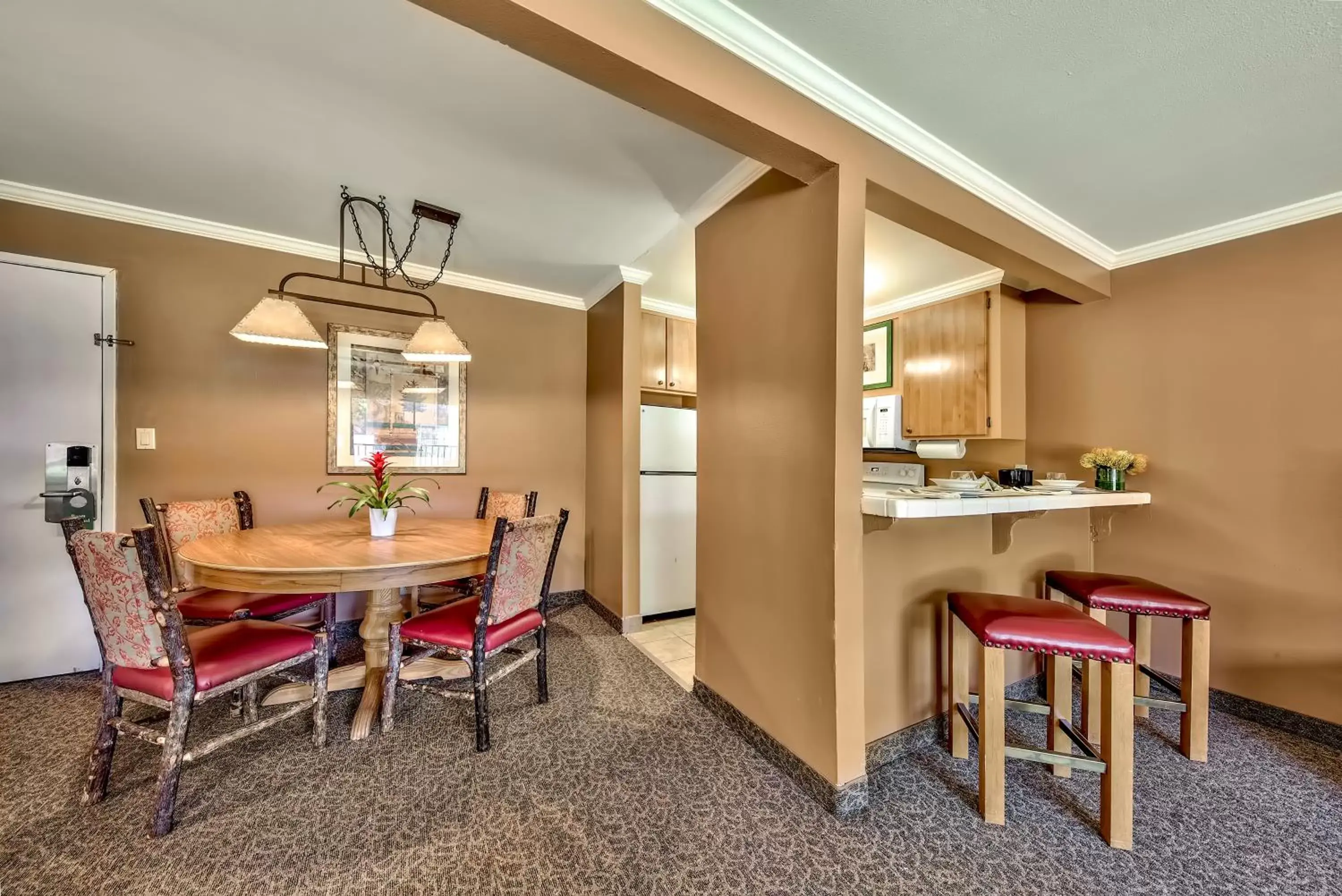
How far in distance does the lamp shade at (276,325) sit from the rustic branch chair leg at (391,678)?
1.31 m

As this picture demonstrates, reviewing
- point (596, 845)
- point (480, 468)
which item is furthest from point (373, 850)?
point (480, 468)

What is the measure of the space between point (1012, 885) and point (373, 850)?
6.01 feet

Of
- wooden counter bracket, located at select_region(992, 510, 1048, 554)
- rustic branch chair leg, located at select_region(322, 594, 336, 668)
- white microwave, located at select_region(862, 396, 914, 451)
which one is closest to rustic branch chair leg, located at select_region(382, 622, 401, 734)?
rustic branch chair leg, located at select_region(322, 594, 336, 668)

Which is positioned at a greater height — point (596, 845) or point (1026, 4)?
point (1026, 4)

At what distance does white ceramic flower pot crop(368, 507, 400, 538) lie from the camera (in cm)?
225

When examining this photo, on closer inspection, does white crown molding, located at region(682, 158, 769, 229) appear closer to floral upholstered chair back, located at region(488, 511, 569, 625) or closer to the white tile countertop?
the white tile countertop

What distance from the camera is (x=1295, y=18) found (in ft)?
4.04

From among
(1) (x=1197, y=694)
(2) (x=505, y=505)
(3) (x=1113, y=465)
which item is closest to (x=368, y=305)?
(2) (x=505, y=505)

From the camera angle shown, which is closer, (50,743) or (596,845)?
(596,845)

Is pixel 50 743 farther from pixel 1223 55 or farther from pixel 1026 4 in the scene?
pixel 1223 55

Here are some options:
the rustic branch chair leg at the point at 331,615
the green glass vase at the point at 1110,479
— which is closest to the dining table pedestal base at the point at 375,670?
the rustic branch chair leg at the point at 331,615

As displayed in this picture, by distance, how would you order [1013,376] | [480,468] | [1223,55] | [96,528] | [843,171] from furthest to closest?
Result: [480,468], [1013,376], [96,528], [843,171], [1223,55]

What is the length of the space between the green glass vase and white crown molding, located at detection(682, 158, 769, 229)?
7.73 ft

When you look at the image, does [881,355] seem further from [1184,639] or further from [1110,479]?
[1184,639]
